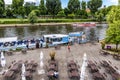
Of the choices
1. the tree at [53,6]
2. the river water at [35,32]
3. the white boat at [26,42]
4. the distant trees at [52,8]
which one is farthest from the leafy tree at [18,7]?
the white boat at [26,42]

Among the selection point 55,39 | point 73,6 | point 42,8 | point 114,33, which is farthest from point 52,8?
point 114,33

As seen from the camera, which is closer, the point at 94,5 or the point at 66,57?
the point at 66,57

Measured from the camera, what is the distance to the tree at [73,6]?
126869mm

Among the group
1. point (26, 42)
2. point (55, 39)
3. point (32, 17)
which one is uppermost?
point (32, 17)

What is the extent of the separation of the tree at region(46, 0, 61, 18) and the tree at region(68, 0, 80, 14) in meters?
8.65

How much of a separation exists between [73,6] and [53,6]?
1405cm

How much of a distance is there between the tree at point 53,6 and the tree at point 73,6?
28.4 ft

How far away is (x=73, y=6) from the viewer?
127812 millimetres

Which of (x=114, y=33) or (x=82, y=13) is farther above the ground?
(x=82, y=13)

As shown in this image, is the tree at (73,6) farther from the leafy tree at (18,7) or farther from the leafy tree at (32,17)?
the leafy tree at (32,17)

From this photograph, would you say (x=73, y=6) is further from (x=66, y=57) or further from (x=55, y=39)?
(x=66, y=57)

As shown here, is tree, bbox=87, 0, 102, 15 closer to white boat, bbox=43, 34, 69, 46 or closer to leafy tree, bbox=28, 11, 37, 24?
leafy tree, bbox=28, 11, 37, 24

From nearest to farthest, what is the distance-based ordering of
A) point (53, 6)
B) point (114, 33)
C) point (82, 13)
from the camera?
point (114, 33), point (53, 6), point (82, 13)

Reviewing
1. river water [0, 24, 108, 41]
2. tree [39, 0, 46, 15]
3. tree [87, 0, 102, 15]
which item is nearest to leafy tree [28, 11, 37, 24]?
river water [0, 24, 108, 41]
